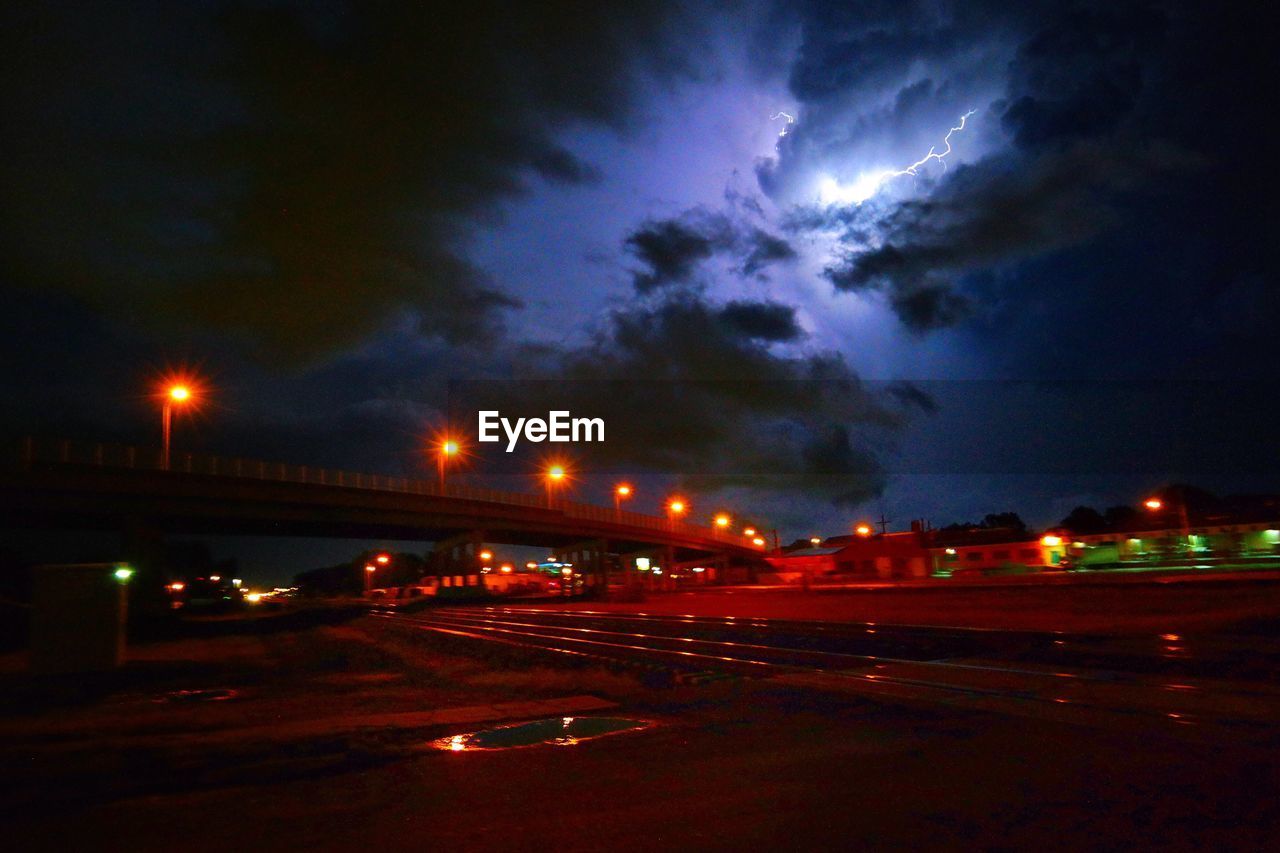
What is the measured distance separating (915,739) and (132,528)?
58345 mm

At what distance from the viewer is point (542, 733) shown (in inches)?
417

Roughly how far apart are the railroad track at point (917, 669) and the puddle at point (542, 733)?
12.3 ft

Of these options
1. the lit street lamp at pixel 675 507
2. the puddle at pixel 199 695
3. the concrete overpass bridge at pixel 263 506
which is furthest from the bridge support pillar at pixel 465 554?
the puddle at pixel 199 695

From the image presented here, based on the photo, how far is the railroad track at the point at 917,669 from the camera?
10.3 metres

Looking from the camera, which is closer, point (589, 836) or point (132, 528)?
point (589, 836)

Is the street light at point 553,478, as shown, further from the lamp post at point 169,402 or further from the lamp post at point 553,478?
the lamp post at point 169,402

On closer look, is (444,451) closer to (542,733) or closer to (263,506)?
(263,506)

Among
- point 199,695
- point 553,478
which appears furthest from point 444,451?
point 199,695

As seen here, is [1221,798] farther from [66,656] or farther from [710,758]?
[66,656]

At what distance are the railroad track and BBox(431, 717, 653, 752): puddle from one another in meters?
3.75

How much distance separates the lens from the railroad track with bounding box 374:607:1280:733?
A: 33.9 feet

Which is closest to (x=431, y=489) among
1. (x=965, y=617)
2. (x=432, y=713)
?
(x=965, y=617)

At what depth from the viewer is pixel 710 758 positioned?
348 inches

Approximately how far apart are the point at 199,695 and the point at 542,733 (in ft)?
26.8
